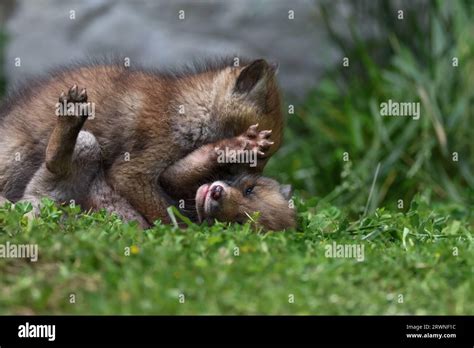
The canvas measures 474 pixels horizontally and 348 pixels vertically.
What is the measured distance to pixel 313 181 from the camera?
10.9 meters

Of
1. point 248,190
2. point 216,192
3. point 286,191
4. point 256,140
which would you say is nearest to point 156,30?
point 286,191

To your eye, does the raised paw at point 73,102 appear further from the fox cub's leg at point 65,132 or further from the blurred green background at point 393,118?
the blurred green background at point 393,118

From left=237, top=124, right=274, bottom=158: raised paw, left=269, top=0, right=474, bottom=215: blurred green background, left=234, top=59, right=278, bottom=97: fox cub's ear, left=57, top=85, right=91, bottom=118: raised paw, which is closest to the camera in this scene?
left=57, top=85, right=91, bottom=118: raised paw

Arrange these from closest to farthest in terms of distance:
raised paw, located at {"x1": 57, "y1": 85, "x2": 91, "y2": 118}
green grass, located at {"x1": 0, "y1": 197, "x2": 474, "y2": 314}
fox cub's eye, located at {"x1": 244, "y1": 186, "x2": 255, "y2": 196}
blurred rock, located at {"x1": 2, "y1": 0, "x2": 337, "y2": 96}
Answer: green grass, located at {"x1": 0, "y1": 197, "x2": 474, "y2": 314} → raised paw, located at {"x1": 57, "y1": 85, "x2": 91, "y2": 118} → fox cub's eye, located at {"x1": 244, "y1": 186, "x2": 255, "y2": 196} → blurred rock, located at {"x1": 2, "y1": 0, "x2": 337, "y2": 96}

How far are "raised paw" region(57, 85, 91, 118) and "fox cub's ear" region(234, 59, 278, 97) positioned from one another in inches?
46.7

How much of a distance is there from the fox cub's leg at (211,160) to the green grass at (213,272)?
69cm

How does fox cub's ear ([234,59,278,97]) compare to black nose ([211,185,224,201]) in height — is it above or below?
above

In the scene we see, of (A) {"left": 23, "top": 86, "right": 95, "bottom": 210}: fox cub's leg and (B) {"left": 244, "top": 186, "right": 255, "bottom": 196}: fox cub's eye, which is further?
(B) {"left": 244, "top": 186, "right": 255, "bottom": 196}: fox cub's eye

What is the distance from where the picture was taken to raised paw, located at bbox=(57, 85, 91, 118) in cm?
641

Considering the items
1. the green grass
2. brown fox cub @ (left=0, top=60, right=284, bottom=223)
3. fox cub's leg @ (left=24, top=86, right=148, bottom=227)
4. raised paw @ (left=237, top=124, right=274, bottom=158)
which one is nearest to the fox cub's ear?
brown fox cub @ (left=0, top=60, right=284, bottom=223)

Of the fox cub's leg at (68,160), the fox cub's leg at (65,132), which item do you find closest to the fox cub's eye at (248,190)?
the fox cub's leg at (68,160)

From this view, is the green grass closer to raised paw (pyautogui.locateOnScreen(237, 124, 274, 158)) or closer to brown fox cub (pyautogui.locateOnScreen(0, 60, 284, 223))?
brown fox cub (pyautogui.locateOnScreen(0, 60, 284, 223))

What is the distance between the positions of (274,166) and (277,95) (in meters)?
4.32

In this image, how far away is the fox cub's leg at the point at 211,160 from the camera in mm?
6664
